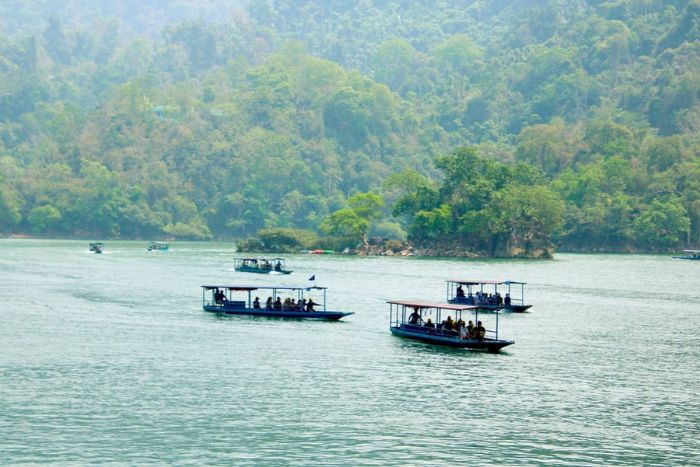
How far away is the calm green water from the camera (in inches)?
1767

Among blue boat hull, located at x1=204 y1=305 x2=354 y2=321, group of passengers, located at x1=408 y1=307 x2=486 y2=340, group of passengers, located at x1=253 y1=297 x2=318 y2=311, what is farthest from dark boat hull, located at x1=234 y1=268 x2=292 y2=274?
group of passengers, located at x1=408 y1=307 x2=486 y2=340

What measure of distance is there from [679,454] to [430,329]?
88.7ft

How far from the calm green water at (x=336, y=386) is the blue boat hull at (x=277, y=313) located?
1168mm

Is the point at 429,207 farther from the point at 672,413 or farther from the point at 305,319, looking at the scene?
the point at 672,413

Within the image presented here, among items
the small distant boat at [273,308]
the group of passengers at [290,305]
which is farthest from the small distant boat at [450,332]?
the group of passengers at [290,305]

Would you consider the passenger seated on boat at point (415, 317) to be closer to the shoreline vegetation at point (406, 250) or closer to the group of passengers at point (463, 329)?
the group of passengers at point (463, 329)


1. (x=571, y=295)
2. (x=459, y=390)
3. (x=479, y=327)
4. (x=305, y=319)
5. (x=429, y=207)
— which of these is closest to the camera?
(x=459, y=390)

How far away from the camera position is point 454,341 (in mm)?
68188

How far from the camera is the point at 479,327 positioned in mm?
68250

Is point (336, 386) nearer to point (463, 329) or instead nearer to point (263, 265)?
point (463, 329)

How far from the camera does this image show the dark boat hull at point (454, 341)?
6712 cm

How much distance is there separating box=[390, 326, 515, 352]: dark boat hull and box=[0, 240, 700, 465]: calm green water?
69cm

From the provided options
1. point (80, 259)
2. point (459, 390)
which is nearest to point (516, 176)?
point (80, 259)

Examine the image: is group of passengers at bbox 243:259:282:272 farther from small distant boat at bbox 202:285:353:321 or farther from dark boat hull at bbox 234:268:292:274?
small distant boat at bbox 202:285:353:321
